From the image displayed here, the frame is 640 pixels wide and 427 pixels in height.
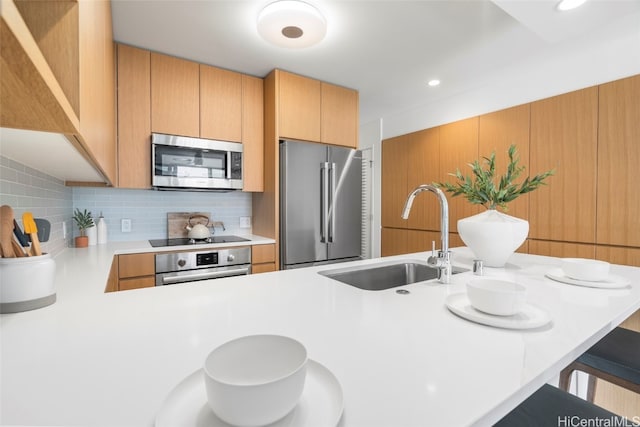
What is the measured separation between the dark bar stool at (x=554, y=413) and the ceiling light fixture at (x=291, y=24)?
2.08m

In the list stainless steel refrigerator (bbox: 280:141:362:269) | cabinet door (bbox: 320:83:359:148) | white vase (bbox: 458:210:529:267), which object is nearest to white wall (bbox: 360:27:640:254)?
cabinet door (bbox: 320:83:359:148)

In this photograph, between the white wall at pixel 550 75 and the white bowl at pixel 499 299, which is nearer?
the white bowl at pixel 499 299

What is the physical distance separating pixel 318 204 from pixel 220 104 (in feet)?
4.21

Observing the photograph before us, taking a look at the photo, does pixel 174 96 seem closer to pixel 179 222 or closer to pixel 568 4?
pixel 179 222

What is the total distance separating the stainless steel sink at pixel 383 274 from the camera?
4.80 feet

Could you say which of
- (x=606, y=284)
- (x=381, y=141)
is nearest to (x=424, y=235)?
(x=381, y=141)

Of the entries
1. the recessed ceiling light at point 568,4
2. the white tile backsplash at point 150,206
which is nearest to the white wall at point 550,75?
the recessed ceiling light at point 568,4

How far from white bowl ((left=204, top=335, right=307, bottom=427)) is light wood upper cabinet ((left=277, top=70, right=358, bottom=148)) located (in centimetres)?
250

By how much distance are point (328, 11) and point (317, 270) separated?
167 cm

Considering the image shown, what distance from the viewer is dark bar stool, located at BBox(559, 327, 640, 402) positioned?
110 centimetres

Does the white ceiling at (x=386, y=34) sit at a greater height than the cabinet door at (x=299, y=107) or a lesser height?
greater

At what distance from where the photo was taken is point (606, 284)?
1.13 m
